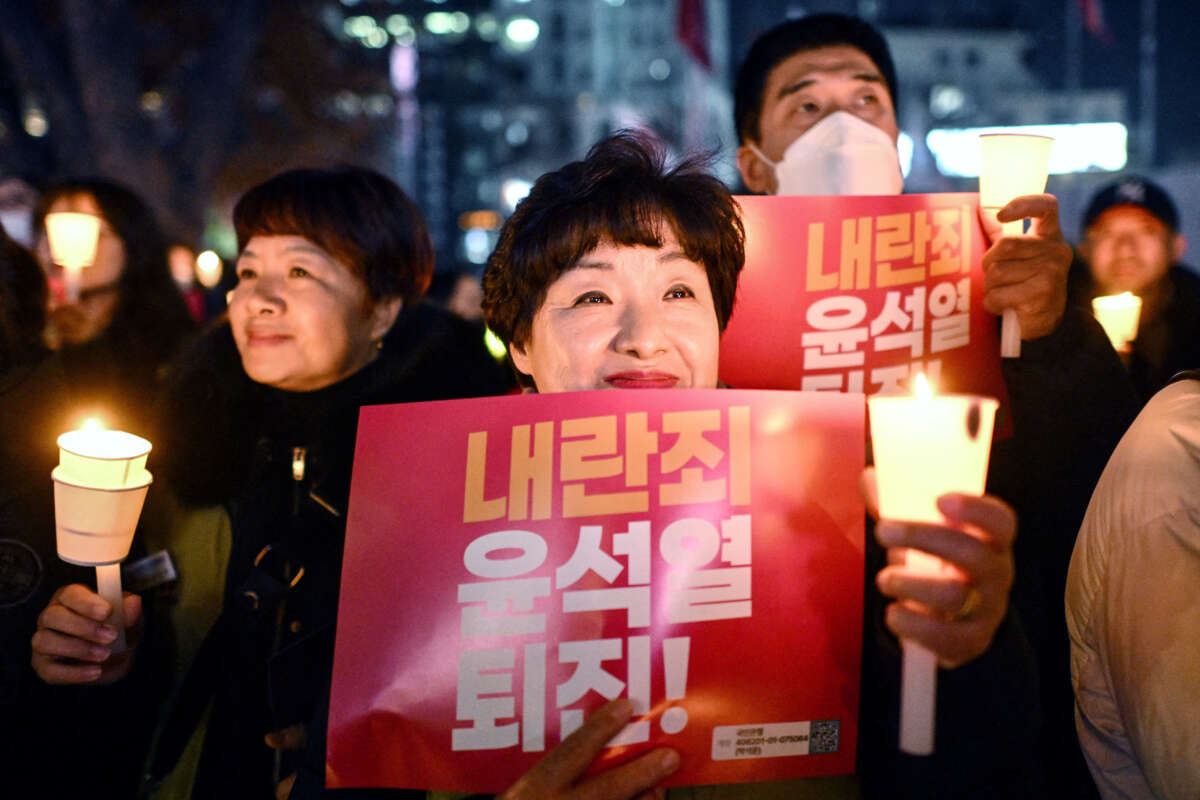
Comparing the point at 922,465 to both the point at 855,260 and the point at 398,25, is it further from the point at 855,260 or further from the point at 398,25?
the point at 398,25

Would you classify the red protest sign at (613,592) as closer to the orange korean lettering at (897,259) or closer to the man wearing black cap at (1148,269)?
the orange korean lettering at (897,259)

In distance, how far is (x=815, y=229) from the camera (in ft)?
7.27

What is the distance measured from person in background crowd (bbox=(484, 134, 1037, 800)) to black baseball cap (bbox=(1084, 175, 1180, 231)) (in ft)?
12.5

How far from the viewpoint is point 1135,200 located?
4953mm

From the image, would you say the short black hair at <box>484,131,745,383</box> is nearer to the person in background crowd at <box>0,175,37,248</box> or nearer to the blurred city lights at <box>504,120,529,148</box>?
the person in background crowd at <box>0,175,37,248</box>

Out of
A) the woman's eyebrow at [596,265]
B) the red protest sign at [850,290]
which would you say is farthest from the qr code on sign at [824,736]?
the woman's eyebrow at [596,265]

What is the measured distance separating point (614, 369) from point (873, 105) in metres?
1.53

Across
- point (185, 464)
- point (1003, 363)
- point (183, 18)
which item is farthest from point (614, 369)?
point (183, 18)

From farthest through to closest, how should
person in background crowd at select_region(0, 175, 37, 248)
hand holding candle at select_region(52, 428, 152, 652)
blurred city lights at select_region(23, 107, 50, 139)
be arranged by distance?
blurred city lights at select_region(23, 107, 50, 139), person in background crowd at select_region(0, 175, 37, 248), hand holding candle at select_region(52, 428, 152, 652)

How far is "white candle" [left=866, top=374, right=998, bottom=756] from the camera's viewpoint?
121 centimetres

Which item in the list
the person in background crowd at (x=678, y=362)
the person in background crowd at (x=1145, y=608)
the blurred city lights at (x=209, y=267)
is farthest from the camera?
the blurred city lights at (x=209, y=267)

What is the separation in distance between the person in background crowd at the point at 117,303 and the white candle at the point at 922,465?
3.45 m

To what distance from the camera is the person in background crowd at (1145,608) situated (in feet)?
4.99

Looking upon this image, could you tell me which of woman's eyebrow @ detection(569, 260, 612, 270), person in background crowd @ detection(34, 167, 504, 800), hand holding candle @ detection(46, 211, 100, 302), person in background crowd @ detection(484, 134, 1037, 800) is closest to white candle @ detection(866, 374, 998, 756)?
person in background crowd @ detection(484, 134, 1037, 800)
